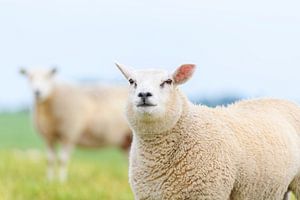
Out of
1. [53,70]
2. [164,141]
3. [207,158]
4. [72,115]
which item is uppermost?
[164,141]

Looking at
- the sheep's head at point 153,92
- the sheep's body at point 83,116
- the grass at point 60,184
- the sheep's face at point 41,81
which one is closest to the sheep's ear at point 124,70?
the sheep's head at point 153,92

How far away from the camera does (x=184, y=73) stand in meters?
6.53

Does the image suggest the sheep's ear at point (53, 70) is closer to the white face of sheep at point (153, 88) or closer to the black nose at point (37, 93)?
the black nose at point (37, 93)

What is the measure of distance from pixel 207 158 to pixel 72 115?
379 inches

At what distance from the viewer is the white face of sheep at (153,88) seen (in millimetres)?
6141

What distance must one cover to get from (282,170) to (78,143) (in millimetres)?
10019

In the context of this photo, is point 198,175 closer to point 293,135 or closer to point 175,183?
point 175,183

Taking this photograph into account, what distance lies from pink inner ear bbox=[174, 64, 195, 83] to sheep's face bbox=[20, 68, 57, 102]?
851 cm

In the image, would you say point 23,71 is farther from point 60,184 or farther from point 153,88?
point 153,88

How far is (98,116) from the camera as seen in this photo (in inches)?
666

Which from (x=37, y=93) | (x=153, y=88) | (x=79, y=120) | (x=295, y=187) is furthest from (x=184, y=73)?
(x=79, y=120)

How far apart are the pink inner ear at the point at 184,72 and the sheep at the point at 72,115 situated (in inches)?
319

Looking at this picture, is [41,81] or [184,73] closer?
[184,73]

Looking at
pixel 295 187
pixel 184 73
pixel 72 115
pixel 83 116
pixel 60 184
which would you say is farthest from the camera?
pixel 83 116
